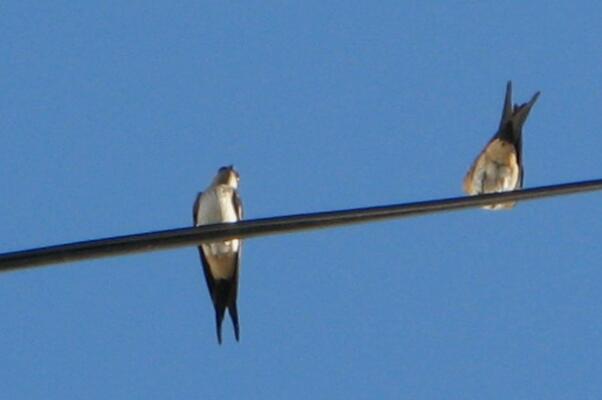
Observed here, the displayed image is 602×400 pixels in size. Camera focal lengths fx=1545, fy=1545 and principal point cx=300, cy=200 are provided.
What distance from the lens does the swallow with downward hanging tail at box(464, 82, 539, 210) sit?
12.5 meters

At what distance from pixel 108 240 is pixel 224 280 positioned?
23.7 feet

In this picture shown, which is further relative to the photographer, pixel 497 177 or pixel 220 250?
pixel 497 177

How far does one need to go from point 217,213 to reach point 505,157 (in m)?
2.84

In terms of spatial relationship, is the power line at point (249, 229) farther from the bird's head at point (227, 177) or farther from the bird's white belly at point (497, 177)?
the bird's white belly at point (497, 177)

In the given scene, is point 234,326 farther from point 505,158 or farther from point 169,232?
point 169,232

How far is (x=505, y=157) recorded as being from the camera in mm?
12484

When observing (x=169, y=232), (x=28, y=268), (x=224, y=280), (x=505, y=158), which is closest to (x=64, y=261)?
(x=28, y=268)

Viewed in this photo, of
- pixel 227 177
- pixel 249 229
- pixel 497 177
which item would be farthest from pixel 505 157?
pixel 249 229

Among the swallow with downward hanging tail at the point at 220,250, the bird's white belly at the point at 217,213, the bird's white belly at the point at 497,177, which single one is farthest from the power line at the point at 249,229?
the bird's white belly at the point at 497,177

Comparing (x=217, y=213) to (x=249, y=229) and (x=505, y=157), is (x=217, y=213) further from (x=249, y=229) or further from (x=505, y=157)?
(x=249, y=229)

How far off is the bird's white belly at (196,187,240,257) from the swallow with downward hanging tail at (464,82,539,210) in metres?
2.55

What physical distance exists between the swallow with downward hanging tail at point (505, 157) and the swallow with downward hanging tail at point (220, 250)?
8.08 ft

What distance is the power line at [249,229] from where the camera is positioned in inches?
135

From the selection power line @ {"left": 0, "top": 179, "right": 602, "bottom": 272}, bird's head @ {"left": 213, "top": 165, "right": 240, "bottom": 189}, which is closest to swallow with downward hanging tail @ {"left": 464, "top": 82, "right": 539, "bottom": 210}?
bird's head @ {"left": 213, "top": 165, "right": 240, "bottom": 189}
